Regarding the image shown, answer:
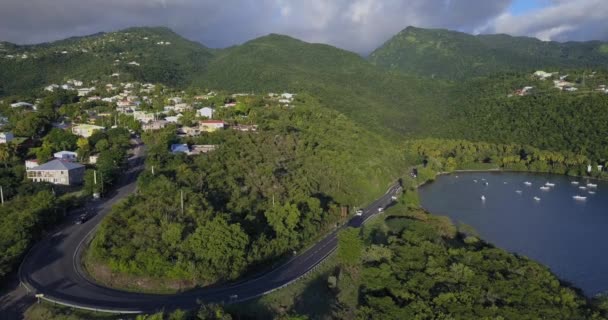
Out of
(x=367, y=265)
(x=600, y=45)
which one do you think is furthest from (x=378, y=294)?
(x=600, y=45)

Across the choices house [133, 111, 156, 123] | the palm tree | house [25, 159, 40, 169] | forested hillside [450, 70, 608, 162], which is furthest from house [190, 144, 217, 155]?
forested hillside [450, 70, 608, 162]

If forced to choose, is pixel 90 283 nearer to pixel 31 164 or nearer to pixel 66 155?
pixel 31 164

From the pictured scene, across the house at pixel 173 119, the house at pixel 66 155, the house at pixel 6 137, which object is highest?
the house at pixel 173 119

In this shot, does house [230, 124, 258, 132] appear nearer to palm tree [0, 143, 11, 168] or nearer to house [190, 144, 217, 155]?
house [190, 144, 217, 155]

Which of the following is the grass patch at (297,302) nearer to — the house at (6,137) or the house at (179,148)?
the house at (179,148)

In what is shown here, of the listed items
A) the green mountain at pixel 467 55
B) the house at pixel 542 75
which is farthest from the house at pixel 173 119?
the green mountain at pixel 467 55

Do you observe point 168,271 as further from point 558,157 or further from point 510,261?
point 558,157
